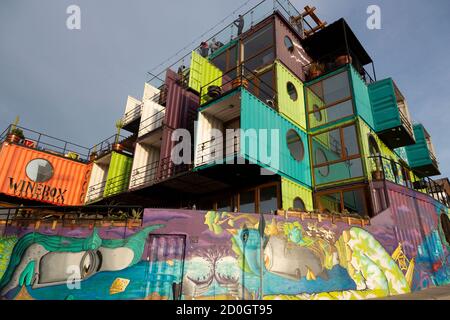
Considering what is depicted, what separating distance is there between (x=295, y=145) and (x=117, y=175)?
1272cm

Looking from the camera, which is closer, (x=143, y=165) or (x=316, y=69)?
(x=143, y=165)

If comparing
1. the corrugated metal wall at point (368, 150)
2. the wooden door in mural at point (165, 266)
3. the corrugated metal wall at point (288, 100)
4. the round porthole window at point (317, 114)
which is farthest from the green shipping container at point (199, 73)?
the wooden door in mural at point (165, 266)

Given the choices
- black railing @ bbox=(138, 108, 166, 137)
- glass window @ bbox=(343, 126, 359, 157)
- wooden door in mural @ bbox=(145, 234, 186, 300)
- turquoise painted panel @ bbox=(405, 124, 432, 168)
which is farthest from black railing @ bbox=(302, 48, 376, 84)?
wooden door in mural @ bbox=(145, 234, 186, 300)

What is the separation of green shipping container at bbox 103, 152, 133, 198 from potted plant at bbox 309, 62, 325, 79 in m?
14.8

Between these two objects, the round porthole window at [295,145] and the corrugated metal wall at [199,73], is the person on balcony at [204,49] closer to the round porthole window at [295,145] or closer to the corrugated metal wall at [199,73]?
the corrugated metal wall at [199,73]

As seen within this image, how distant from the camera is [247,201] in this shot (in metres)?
13.6

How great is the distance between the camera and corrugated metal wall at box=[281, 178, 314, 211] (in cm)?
1248

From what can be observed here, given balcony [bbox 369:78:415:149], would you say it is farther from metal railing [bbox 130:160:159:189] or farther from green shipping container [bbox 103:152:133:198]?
green shipping container [bbox 103:152:133:198]

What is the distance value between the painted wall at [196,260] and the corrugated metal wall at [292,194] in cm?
245

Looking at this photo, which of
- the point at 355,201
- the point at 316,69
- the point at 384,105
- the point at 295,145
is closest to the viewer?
the point at 355,201

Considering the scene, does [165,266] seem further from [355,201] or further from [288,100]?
[288,100]

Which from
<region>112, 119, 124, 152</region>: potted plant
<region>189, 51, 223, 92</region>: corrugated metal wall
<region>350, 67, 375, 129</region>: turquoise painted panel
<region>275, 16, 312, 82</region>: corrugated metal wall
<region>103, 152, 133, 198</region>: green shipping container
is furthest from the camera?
<region>112, 119, 124, 152</region>: potted plant

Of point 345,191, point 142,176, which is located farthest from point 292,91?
point 142,176

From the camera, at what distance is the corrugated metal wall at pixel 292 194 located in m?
12.5
